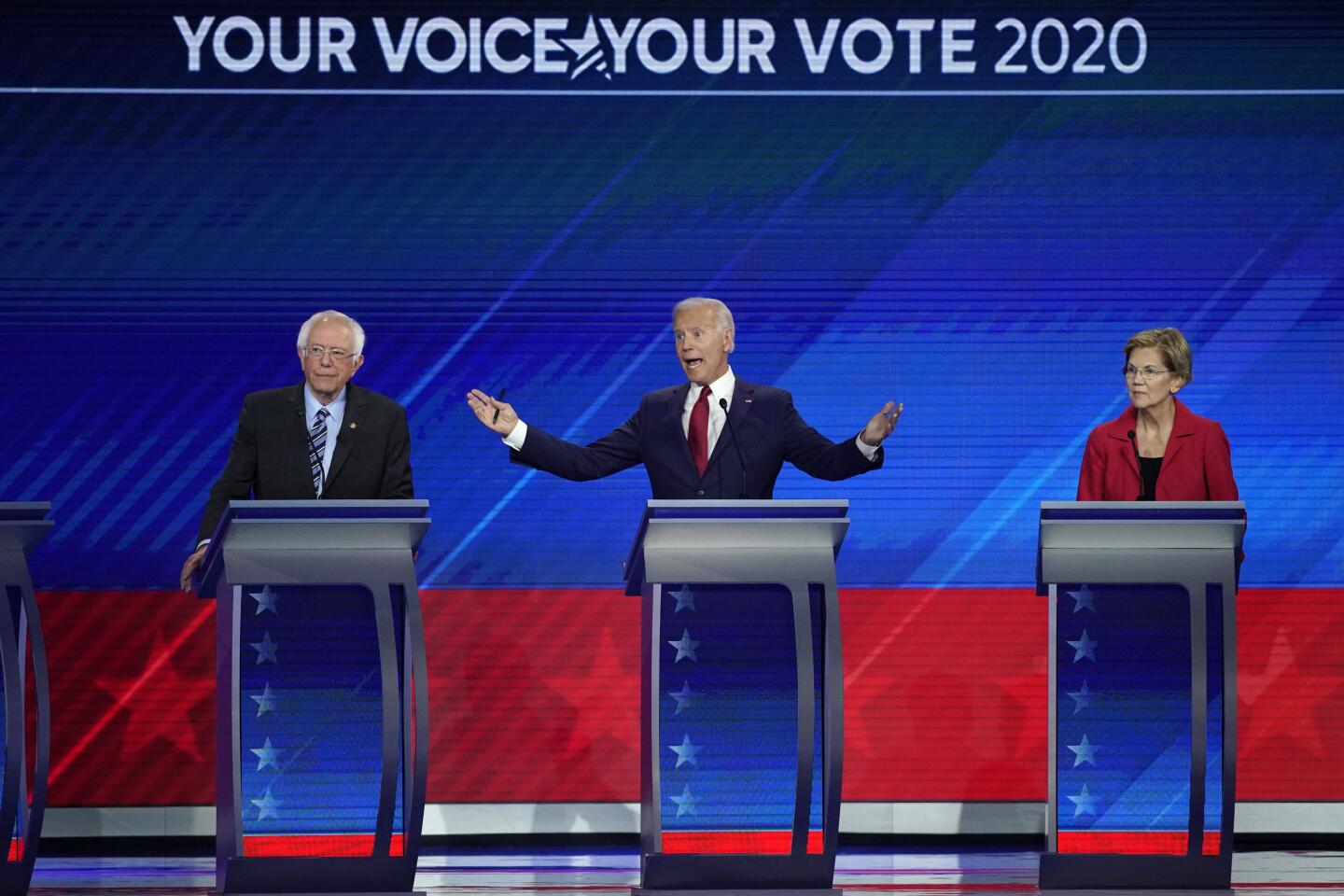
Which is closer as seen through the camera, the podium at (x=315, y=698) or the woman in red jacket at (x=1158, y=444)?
the podium at (x=315, y=698)

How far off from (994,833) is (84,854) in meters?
2.85

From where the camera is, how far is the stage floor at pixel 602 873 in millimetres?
4773

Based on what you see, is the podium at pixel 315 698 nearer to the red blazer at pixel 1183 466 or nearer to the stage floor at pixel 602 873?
the stage floor at pixel 602 873

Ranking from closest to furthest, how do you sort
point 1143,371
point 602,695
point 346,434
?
1. point 346,434
2. point 1143,371
3. point 602,695

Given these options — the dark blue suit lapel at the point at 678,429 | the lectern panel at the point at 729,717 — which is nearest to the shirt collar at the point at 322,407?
the dark blue suit lapel at the point at 678,429

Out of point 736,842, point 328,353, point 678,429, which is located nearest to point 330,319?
point 328,353

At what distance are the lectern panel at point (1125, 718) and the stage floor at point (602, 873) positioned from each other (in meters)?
0.68

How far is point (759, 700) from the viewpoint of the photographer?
3900 millimetres

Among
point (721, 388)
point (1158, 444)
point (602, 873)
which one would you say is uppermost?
point (721, 388)

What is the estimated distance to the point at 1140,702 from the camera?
4.00 metres

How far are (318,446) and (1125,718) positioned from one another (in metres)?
2.03

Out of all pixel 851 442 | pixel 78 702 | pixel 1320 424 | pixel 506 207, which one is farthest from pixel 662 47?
pixel 78 702

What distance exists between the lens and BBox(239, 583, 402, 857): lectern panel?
3.86 meters

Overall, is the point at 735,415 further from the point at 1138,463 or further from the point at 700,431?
the point at 1138,463
